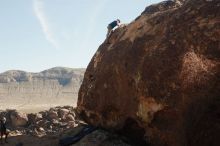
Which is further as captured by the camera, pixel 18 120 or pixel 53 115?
pixel 18 120

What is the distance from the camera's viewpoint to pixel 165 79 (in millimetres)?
8398

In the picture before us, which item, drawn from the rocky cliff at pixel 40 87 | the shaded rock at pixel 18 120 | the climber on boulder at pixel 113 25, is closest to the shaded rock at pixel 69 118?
the shaded rock at pixel 18 120

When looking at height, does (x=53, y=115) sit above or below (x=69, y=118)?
above

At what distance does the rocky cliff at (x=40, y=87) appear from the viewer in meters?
79.8

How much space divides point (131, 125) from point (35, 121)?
12494 mm

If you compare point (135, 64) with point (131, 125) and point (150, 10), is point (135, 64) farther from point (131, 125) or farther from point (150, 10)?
point (150, 10)

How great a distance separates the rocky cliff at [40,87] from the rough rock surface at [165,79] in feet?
208

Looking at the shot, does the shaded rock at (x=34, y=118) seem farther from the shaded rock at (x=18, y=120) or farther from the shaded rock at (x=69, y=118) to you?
the shaded rock at (x=69, y=118)

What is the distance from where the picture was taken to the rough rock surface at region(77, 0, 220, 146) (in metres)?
7.53

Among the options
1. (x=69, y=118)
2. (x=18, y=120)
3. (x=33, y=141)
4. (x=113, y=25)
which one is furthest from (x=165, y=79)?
(x=18, y=120)

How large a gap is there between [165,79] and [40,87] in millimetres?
86537

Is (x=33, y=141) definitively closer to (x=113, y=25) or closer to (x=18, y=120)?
(x=113, y=25)

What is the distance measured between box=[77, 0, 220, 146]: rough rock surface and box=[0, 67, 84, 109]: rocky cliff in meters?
63.5

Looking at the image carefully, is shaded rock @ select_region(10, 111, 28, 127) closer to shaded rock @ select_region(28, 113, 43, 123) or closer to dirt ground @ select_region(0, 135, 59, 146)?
shaded rock @ select_region(28, 113, 43, 123)
